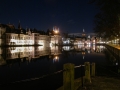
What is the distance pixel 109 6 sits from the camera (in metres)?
16.7

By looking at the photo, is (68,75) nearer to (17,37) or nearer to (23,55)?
(23,55)

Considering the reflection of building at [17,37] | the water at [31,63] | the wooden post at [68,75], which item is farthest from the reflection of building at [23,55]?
the reflection of building at [17,37]

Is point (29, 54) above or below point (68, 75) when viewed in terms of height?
below

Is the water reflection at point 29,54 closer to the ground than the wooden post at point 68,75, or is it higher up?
closer to the ground

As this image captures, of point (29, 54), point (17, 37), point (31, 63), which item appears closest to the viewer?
point (31, 63)

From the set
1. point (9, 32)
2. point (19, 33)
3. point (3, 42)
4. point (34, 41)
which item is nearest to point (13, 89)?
point (3, 42)

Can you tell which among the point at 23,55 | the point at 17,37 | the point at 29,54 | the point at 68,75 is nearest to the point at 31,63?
the point at 23,55

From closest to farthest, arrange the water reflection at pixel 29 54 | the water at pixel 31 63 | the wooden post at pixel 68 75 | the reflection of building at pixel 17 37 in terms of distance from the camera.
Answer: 1. the wooden post at pixel 68 75
2. the water at pixel 31 63
3. the water reflection at pixel 29 54
4. the reflection of building at pixel 17 37

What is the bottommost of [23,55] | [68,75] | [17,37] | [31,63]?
[31,63]

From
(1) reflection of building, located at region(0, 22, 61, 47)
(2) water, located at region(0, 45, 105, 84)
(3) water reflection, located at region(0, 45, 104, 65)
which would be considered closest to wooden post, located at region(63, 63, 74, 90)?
(2) water, located at region(0, 45, 105, 84)

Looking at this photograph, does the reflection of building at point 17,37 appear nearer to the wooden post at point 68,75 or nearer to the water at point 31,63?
the water at point 31,63

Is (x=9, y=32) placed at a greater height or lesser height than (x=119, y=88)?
greater

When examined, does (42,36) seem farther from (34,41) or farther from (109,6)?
(109,6)

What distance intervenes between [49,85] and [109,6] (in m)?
10.6
